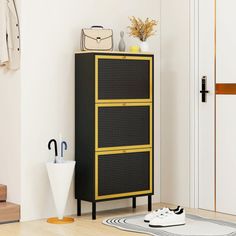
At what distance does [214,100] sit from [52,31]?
155cm

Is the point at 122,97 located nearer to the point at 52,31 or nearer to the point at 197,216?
the point at 52,31

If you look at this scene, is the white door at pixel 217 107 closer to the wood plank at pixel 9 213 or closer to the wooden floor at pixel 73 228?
the wooden floor at pixel 73 228

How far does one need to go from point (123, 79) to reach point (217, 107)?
89 cm

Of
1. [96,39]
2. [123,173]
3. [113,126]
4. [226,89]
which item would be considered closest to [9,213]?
[123,173]

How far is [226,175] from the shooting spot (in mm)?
5512

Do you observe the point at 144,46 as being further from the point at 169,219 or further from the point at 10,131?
the point at 169,219

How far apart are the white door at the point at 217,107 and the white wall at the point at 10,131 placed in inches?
65.7

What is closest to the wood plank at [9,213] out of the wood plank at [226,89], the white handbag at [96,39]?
the white handbag at [96,39]

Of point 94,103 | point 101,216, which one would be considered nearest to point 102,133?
point 94,103

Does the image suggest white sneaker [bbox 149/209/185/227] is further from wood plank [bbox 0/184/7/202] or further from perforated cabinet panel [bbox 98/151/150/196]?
wood plank [bbox 0/184/7/202]

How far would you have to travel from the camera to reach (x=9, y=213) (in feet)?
16.9

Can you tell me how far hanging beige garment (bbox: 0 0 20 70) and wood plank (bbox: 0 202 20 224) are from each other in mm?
1145

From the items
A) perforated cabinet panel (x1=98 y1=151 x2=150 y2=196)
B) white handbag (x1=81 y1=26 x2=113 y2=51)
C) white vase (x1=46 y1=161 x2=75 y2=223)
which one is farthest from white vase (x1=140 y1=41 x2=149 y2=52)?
white vase (x1=46 y1=161 x2=75 y2=223)

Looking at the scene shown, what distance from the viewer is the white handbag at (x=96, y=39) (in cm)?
535
